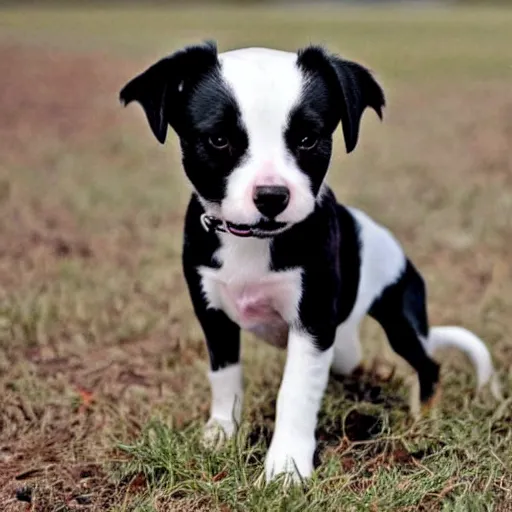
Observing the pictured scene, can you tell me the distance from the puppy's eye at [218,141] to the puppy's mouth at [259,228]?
0.71 feet

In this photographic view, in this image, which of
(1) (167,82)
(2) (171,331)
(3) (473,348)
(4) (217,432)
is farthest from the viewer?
(2) (171,331)

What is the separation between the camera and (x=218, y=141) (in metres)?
2.65

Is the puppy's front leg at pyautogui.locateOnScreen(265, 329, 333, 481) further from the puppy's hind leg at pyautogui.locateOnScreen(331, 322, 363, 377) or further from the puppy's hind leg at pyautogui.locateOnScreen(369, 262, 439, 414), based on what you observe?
the puppy's hind leg at pyautogui.locateOnScreen(369, 262, 439, 414)

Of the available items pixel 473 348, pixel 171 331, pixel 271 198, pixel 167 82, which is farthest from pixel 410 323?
pixel 171 331

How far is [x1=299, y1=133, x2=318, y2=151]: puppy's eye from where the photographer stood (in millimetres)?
2643

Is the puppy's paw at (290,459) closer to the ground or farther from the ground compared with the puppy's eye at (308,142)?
closer to the ground

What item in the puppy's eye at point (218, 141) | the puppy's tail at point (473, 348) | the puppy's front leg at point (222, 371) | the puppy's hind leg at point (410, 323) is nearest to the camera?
the puppy's eye at point (218, 141)

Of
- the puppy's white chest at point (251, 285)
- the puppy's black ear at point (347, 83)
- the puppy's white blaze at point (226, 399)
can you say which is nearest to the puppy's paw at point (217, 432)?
the puppy's white blaze at point (226, 399)

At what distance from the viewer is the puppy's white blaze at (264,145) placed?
8.38ft

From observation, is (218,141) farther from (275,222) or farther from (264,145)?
(275,222)

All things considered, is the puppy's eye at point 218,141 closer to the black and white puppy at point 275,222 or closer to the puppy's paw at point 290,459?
the black and white puppy at point 275,222

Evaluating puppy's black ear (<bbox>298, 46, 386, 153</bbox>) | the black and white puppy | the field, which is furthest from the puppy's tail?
puppy's black ear (<bbox>298, 46, 386, 153</bbox>)

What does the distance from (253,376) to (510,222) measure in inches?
122

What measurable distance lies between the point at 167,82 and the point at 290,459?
1.17m
